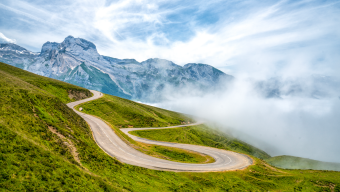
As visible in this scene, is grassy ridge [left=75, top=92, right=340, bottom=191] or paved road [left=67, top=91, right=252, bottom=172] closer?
grassy ridge [left=75, top=92, right=340, bottom=191]

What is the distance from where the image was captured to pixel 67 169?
64.1ft

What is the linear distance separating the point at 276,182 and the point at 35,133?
60.8 meters

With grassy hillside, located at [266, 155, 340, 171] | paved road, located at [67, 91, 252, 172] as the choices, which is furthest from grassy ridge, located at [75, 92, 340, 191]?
grassy hillside, located at [266, 155, 340, 171]

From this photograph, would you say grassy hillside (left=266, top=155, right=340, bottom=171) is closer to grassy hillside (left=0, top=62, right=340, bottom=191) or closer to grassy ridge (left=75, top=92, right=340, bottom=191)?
grassy ridge (left=75, top=92, right=340, bottom=191)

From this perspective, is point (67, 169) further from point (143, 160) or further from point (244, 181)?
point (244, 181)

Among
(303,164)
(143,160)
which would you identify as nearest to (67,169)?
(143,160)

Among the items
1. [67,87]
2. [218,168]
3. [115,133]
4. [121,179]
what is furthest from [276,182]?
[67,87]

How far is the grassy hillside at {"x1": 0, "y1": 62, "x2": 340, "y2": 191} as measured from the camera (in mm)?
16406

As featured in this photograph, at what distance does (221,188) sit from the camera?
37906 millimetres

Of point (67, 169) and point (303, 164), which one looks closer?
point (67, 169)

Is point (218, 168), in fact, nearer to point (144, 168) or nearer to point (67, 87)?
point (144, 168)

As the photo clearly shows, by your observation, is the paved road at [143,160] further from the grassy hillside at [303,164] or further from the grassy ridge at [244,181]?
the grassy hillside at [303,164]

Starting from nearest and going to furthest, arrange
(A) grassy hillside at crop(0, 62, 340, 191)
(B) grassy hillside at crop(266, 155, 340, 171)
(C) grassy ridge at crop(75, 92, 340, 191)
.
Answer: (A) grassy hillside at crop(0, 62, 340, 191) < (C) grassy ridge at crop(75, 92, 340, 191) < (B) grassy hillside at crop(266, 155, 340, 171)

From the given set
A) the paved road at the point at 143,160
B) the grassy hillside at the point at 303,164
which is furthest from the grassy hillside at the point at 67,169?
the grassy hillside at the point at 303,164
